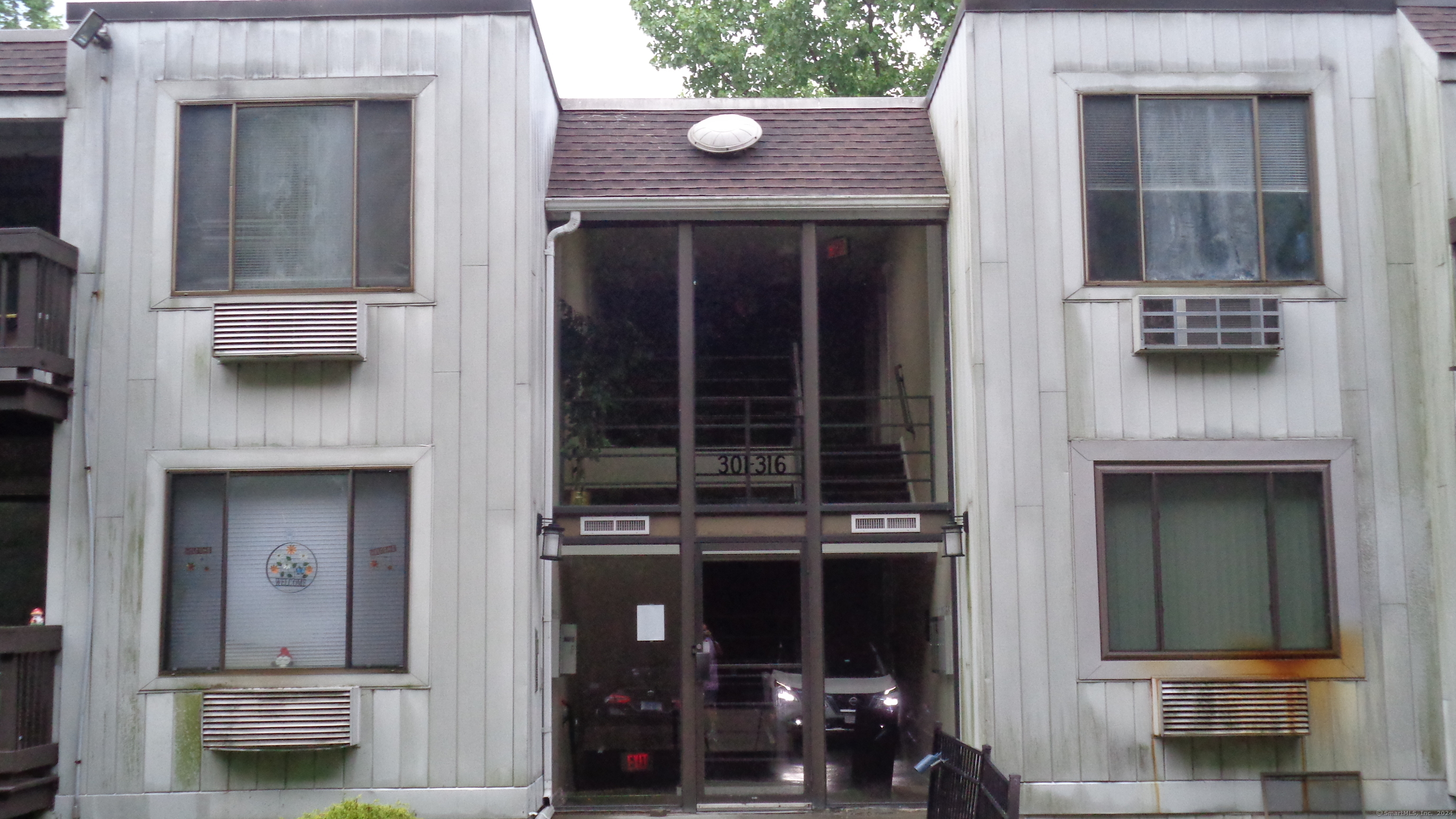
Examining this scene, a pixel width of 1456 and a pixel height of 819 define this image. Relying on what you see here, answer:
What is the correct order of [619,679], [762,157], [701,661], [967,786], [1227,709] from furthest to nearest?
[762,157] < [619,679] < [701,661] < [1227,709] < [967,786]

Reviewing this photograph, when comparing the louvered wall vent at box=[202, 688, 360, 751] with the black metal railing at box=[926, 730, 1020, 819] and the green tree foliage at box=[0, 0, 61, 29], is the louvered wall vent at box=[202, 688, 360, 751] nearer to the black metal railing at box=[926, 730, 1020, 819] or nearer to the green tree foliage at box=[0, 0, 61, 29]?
the black metal railing at box=[926, 730, 1020, 819]

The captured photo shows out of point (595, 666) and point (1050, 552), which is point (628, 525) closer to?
point (595, 666)

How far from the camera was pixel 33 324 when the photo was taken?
915 cm

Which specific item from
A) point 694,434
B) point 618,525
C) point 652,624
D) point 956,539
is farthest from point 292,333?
point 956,539

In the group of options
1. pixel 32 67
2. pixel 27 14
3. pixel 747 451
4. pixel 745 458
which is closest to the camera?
pixel 32 67

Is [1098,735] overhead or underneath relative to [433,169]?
underneath

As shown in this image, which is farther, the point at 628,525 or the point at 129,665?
the point at 628,525

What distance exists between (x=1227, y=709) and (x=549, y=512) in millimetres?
5491

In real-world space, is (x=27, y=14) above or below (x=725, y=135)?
above

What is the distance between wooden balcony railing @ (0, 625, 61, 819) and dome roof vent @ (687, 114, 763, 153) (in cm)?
646

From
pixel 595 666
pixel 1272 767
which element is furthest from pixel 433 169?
pixel 1272 767

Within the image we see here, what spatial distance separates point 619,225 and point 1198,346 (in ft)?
15.9

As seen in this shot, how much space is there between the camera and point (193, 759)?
30.5 feet

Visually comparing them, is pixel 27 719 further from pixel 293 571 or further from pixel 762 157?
pixel 762 157
